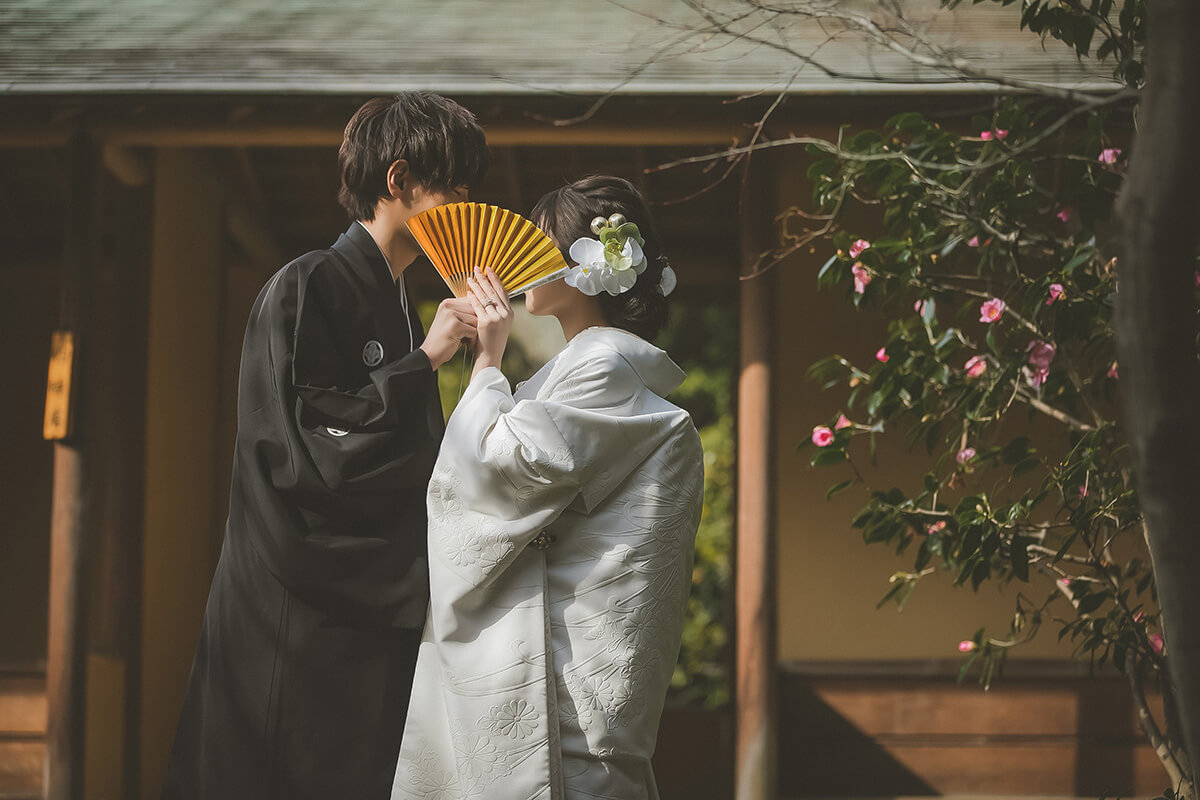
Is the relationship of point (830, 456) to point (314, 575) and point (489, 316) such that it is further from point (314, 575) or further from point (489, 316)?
point (314, 575)

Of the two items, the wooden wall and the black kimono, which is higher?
the black kimono

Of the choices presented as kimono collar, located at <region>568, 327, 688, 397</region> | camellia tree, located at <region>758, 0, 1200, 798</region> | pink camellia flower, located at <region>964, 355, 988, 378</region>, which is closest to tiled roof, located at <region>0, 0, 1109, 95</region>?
camellia tree, located at <region>758, 0, 1200, 798</region>

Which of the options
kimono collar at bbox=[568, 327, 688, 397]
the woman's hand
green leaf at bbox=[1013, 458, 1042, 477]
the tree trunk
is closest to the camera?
the tree trunk

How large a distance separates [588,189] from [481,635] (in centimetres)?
105

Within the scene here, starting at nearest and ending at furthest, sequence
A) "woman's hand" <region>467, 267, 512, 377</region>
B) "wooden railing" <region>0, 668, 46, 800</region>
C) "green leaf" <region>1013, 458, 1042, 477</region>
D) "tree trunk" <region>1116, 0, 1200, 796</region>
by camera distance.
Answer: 1. "tree trunk" <region>1116, 0, 1200, 796</region>
2. "woman's hand" <region>467, 267, 512, 377</region>
3. "green leaf" <region>1013, 458, 1042, 477</region>
4. "wooden railing" <region>0, 668, 46, 800</region>

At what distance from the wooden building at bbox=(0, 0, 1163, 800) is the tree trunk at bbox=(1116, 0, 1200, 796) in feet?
8.95

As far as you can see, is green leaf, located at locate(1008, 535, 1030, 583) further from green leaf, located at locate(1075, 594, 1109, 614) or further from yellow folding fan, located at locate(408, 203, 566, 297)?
yellow folding fan, located at locate(408, 203, 566, 297)

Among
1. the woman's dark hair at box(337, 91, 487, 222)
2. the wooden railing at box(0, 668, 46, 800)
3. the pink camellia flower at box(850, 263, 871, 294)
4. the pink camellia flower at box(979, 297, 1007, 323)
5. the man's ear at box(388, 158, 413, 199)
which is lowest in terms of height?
the wooden railing at box(0, 668, 46, 800)

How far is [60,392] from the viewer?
16.9ft

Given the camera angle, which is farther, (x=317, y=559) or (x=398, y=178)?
(x=398, y=178)

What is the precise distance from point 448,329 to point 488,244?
21 centimetres

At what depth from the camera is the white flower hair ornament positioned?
2.61 m

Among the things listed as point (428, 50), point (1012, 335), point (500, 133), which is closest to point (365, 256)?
point (500, 133)

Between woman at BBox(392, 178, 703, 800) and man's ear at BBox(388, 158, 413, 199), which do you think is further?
man's ear at BBox(388, 158, 413, 199)
